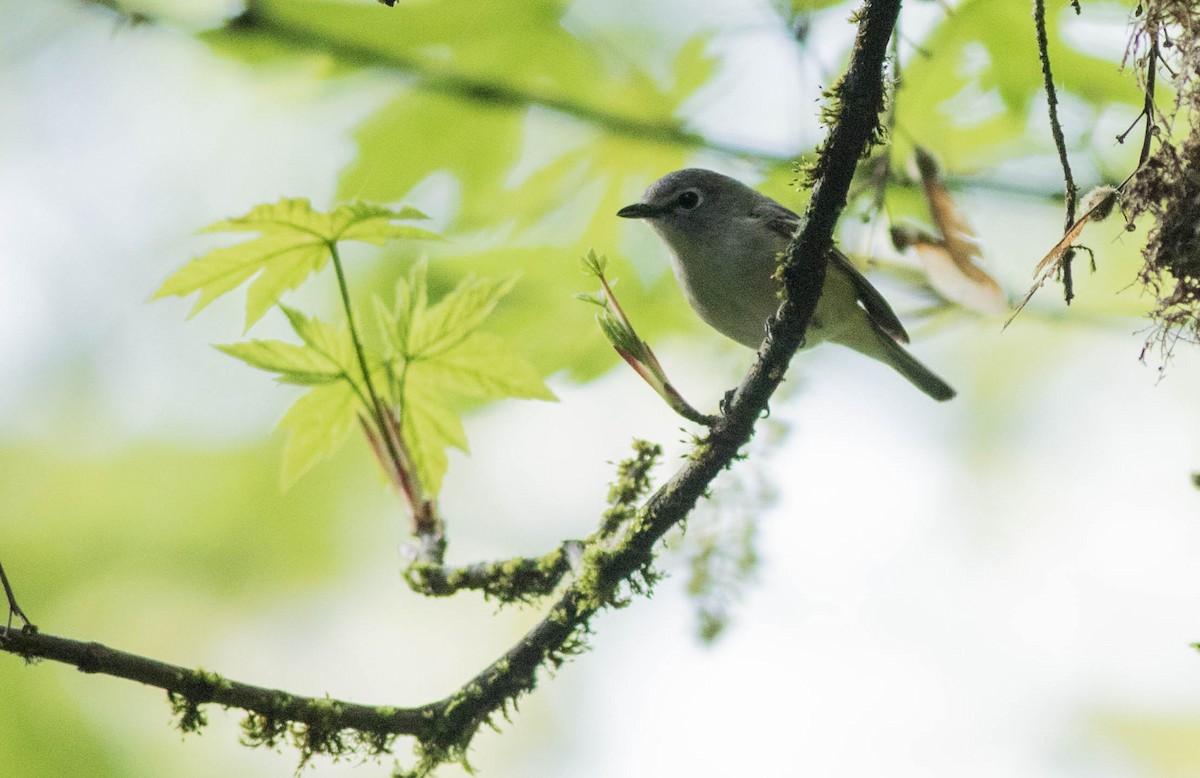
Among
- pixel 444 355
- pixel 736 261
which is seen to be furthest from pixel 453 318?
pixel 736 261

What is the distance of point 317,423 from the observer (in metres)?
2.72

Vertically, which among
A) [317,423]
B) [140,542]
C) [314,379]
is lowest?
[140,542]

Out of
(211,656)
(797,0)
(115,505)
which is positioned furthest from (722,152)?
(211,656)

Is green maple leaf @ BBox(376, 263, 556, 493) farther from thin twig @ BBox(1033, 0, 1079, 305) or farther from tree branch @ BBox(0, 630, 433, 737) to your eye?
thin twig @ BBox(1033, 0, 1079, 305)

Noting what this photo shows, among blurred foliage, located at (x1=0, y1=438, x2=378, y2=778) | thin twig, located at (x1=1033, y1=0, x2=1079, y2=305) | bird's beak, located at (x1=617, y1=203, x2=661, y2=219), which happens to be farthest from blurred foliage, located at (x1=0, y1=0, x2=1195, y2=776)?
blurred foliage, located at (x1=0, y1=438, x2=378, y2=778)

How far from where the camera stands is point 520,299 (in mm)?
3262

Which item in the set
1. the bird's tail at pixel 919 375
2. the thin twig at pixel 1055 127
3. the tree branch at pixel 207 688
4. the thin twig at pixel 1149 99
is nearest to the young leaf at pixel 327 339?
the tree branch at pixel 207 688

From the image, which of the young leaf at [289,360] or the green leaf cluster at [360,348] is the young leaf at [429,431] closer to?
the green leaf cluster at [360,348]

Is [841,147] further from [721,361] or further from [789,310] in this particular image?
[721,361]

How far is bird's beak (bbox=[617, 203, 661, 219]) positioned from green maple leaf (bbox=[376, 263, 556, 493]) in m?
1.28

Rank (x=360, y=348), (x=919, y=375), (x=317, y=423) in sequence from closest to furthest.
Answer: (x=360, y=348), (x=317, y=423), (x=919, y=375)

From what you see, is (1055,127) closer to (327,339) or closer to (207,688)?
(327,339)

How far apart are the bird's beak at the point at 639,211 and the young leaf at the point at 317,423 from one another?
4.81 feet

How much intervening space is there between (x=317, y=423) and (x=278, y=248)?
48 cm
